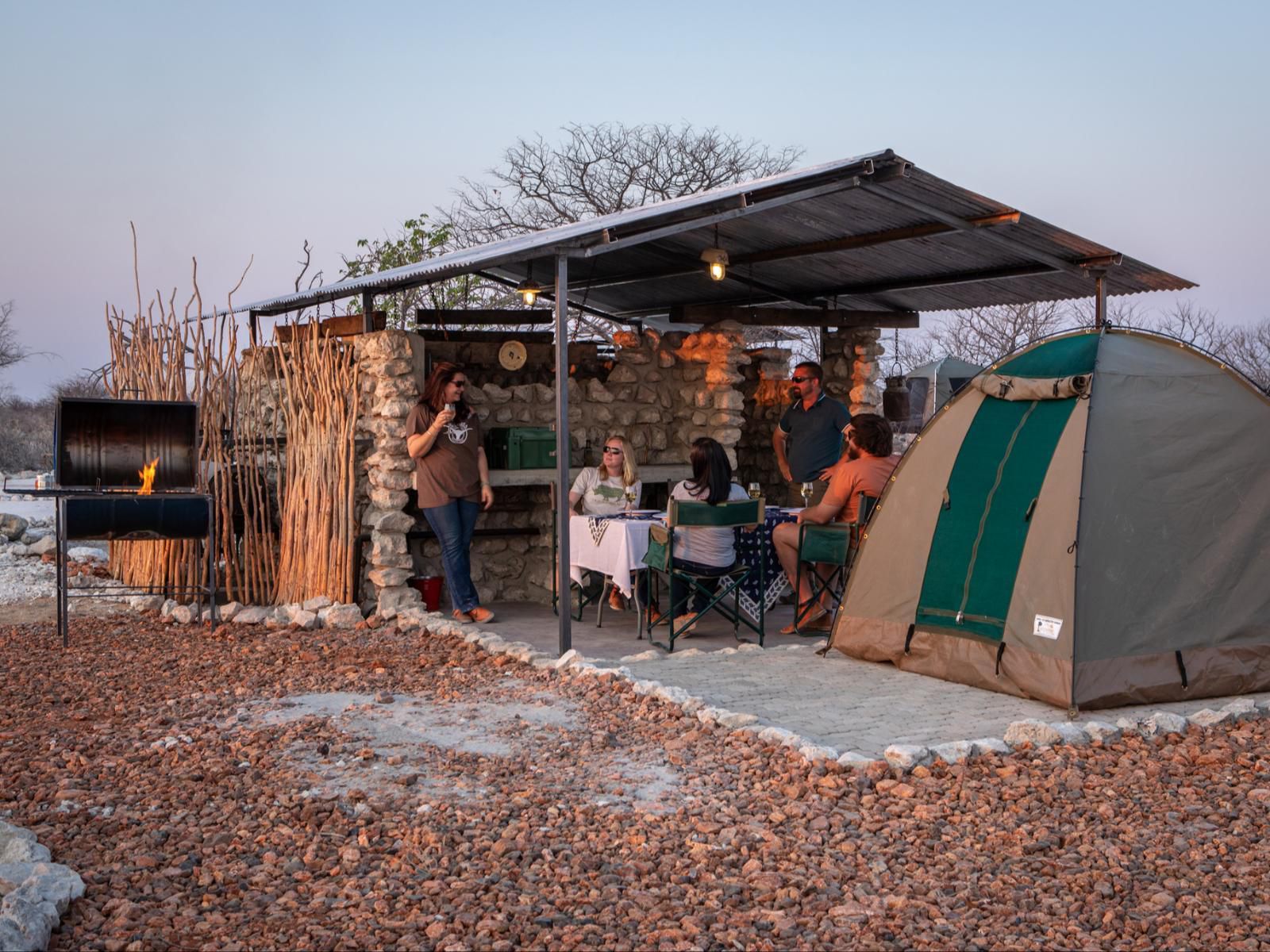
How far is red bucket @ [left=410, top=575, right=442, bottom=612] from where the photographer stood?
8.59 m

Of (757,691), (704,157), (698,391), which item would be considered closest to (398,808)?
(757,691)

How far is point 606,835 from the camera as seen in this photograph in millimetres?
4004

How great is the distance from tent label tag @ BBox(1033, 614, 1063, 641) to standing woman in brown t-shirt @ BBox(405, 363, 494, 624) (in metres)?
3.68

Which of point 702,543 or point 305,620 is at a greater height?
point 702,543

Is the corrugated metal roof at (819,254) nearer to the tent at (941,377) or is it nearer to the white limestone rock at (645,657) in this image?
the white limestone rock at (645,657)

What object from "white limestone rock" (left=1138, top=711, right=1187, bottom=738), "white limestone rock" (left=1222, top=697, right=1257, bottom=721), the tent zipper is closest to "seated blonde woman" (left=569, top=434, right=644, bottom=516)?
the tent zipper

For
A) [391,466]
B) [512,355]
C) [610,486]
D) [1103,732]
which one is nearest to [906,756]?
→ [1103,732]

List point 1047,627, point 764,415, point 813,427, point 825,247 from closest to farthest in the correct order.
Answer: point 1047,627
point 825,247
point 813,427
point 764,415

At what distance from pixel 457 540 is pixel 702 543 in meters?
1.73

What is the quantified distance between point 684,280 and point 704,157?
15.1 meters

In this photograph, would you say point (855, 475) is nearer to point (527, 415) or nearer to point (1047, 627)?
point (1047, 627)

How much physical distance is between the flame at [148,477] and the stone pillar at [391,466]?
4.65 ft

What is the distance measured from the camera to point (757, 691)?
19.4 feet

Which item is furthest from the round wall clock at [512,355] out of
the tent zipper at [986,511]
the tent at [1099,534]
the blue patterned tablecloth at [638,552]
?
the tent zipper at [986,511]
